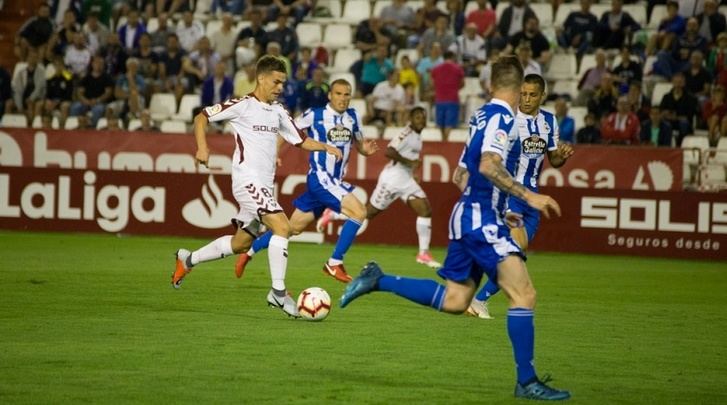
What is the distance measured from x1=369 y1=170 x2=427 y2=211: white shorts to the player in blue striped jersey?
10.8m

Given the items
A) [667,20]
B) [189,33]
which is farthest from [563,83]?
[189,33]

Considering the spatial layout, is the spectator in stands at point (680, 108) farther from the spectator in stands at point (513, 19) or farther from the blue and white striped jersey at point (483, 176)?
the blue and white striped jersey at point (483, 176)

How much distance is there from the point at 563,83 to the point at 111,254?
11111mm

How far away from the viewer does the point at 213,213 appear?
76.3 feet

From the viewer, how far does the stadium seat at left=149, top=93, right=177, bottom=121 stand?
92.5 feet

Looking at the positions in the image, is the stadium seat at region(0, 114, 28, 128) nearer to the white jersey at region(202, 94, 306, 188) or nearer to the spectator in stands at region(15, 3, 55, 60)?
the spectator in stands at region(15, 3, 55, 60)

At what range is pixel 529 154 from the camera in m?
13.4

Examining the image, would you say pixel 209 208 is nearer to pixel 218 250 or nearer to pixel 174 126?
Answer: pixel 174 126

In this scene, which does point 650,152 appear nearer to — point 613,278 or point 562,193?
point 562,193

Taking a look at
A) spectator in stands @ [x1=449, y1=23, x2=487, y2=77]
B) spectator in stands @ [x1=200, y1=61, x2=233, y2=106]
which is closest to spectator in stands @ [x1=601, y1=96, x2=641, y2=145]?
spectator in stands @ [x1=449, y1=23, x2=487, y2=77]

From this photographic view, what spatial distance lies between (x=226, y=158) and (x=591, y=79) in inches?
288

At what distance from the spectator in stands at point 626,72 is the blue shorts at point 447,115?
3165 millimetres

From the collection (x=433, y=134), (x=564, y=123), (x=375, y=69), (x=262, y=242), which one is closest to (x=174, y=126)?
(x=375, y=69)

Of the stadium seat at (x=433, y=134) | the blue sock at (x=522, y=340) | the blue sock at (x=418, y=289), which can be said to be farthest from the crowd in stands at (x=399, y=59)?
the blue sock at (x=522, y=340)
